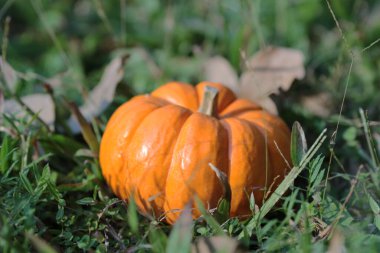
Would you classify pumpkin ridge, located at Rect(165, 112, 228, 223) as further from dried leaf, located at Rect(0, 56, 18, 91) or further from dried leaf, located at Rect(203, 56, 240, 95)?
dried leaf, located at Rect(0, 56, 18, 91)

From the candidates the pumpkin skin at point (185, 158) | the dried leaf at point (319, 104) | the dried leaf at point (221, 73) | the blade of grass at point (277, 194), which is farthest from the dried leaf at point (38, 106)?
the dried leaf at point (319, 104)

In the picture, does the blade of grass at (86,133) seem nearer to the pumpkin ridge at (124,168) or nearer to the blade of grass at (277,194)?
the pumpkin ridge at (124,168)

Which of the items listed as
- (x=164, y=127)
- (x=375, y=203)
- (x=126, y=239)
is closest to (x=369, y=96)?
(x=375, y=203)

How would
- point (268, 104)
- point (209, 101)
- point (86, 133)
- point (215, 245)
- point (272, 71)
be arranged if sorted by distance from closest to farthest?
1. point (215, 245)
2. point (209, 101)
3. point (86, 133)
4. point (268, 104)
5. point (272, 71)

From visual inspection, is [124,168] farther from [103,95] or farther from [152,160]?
[103,95]

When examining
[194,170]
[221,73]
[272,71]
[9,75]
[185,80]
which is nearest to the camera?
[194,170]

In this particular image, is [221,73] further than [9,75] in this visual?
Yes

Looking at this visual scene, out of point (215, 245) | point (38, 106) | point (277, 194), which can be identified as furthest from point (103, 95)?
point (215, 245)
